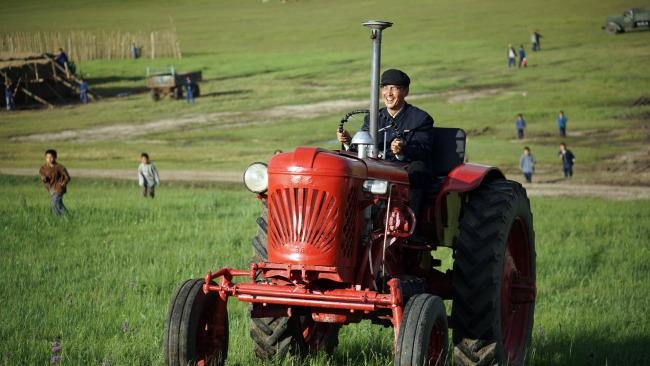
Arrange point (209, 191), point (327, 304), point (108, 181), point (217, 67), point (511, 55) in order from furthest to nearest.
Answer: point (217, 67) < point (511, 55) < point (108, 181) < point (209, 191) < point (327, 304)

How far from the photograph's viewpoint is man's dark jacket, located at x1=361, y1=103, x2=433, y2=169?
24.5ft

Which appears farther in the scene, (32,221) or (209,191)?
(209,191)

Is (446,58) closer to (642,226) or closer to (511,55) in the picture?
(511,55)

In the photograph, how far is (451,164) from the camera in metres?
7.84

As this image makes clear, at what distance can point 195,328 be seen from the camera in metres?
6.34

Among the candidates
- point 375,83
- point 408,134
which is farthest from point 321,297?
point 408,134

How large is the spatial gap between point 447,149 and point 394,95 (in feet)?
1.94

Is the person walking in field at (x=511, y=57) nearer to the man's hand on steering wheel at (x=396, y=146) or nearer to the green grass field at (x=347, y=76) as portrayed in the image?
the green grass field at (x=347, y=76)

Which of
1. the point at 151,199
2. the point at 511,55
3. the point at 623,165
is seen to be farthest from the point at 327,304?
the point at 511,55

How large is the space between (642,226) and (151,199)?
9442 millimetres

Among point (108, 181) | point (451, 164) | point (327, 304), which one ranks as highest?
point (451, 164)

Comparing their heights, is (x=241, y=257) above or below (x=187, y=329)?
below

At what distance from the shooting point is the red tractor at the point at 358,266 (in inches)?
245

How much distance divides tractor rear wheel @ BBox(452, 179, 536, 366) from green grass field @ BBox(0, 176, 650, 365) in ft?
1.78
